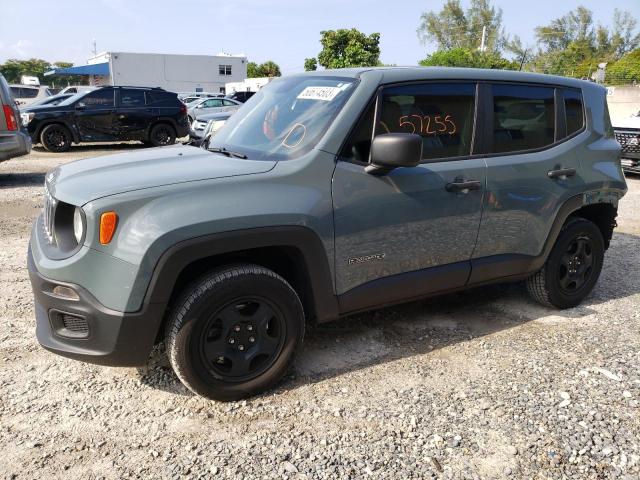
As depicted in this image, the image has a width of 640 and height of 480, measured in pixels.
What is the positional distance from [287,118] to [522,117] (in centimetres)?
172

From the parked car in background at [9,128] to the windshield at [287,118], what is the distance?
6435mm

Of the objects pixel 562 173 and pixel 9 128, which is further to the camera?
pixel 9 128

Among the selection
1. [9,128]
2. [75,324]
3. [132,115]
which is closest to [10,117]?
[9,128]

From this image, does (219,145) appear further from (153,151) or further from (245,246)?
(245,246)

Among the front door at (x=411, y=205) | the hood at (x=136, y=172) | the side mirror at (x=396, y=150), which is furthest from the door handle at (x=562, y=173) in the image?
the hood at (x=136, y=172)

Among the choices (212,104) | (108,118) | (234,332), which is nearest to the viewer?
(234,332)

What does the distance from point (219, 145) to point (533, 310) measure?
9.17 ft

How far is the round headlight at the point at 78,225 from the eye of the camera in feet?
8.45

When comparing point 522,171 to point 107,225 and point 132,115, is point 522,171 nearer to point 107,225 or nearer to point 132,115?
point 107,225

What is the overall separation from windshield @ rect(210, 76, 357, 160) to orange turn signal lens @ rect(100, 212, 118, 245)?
0.94 meters

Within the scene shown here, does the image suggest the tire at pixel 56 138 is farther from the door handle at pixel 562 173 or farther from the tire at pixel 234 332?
the door handle at pixel 562 173

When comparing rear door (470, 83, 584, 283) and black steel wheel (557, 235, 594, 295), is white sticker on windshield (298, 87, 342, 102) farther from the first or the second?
black steel wheel (557, 235, 594, 295)

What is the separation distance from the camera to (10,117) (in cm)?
862

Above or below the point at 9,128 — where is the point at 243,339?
below
